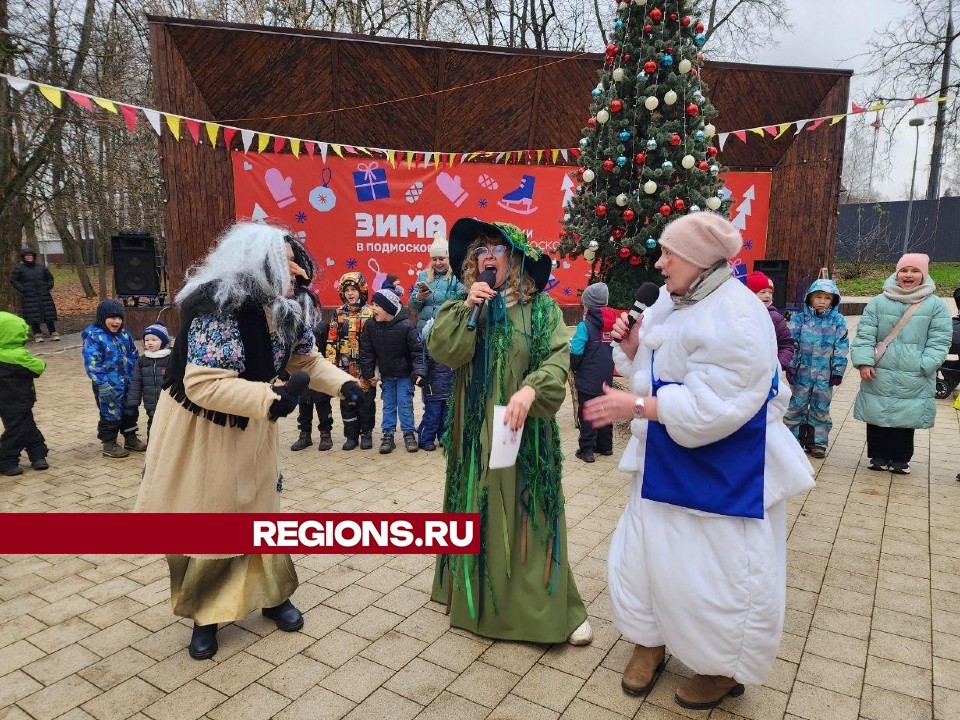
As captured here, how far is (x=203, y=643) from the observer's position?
2.90m

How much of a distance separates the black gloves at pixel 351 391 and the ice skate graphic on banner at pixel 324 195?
9.04 m

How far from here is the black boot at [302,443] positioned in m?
6.29

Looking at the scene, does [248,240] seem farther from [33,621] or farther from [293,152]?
[293,152]

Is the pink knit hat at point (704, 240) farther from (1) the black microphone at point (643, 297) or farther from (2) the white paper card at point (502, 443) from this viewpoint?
(2) the white paper card at point (502, 443)

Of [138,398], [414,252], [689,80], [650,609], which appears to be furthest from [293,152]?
[650,609]

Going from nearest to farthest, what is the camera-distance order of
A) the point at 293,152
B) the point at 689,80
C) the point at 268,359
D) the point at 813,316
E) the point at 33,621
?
the point at 268,359 < the point at 33,621 < the point at 813,316 < the point at 689,80 < the point at 293,152

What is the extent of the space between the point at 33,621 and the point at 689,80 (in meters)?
7.00

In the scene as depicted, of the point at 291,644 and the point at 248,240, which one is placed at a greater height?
the point at 248,240

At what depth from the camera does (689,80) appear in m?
6.65

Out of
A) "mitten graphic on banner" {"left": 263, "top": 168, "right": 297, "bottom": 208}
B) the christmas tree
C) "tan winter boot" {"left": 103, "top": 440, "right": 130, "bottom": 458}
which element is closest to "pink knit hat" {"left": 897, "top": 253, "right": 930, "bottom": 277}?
the christmas tree

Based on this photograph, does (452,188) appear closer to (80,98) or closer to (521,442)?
(80,98)

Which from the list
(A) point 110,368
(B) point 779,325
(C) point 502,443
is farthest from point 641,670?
(A) point 110,368

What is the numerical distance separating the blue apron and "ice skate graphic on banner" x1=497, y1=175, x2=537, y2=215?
10.00 meters

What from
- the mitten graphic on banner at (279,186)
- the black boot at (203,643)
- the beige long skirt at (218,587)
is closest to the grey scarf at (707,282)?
the beige long skirt at (218,587)
